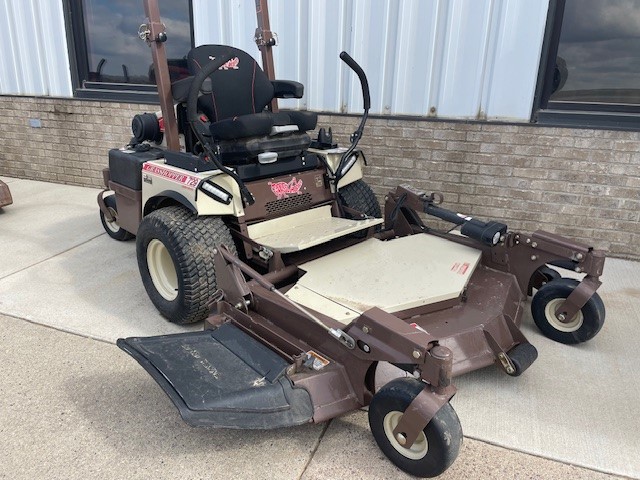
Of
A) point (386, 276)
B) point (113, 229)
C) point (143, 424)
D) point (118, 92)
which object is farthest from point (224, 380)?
point (118, 92)

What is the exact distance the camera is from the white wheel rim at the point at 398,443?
1.94 metres

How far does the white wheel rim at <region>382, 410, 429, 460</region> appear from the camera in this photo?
6.38 ft

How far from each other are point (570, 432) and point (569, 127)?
274 centimetres

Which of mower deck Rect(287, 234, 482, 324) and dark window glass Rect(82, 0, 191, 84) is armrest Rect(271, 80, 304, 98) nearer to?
mower deck Rect(287, 234, 482, 324)

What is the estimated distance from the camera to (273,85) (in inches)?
149

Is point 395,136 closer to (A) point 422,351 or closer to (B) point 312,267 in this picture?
(B) point 312,267

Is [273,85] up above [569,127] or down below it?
above

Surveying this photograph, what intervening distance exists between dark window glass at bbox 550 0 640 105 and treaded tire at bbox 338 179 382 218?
1839 millimetres

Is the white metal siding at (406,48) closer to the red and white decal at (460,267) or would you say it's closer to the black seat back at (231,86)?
the black seat back at (231,86)

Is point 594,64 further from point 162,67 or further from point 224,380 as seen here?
point 224,380

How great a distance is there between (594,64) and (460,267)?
254 centimetres

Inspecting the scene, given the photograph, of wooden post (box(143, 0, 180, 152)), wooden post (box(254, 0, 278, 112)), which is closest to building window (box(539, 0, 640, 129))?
wooden post (box(254, 0, 278, 112))

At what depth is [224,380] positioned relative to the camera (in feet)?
6.79

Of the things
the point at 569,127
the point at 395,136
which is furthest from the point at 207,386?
the point at 569,127
